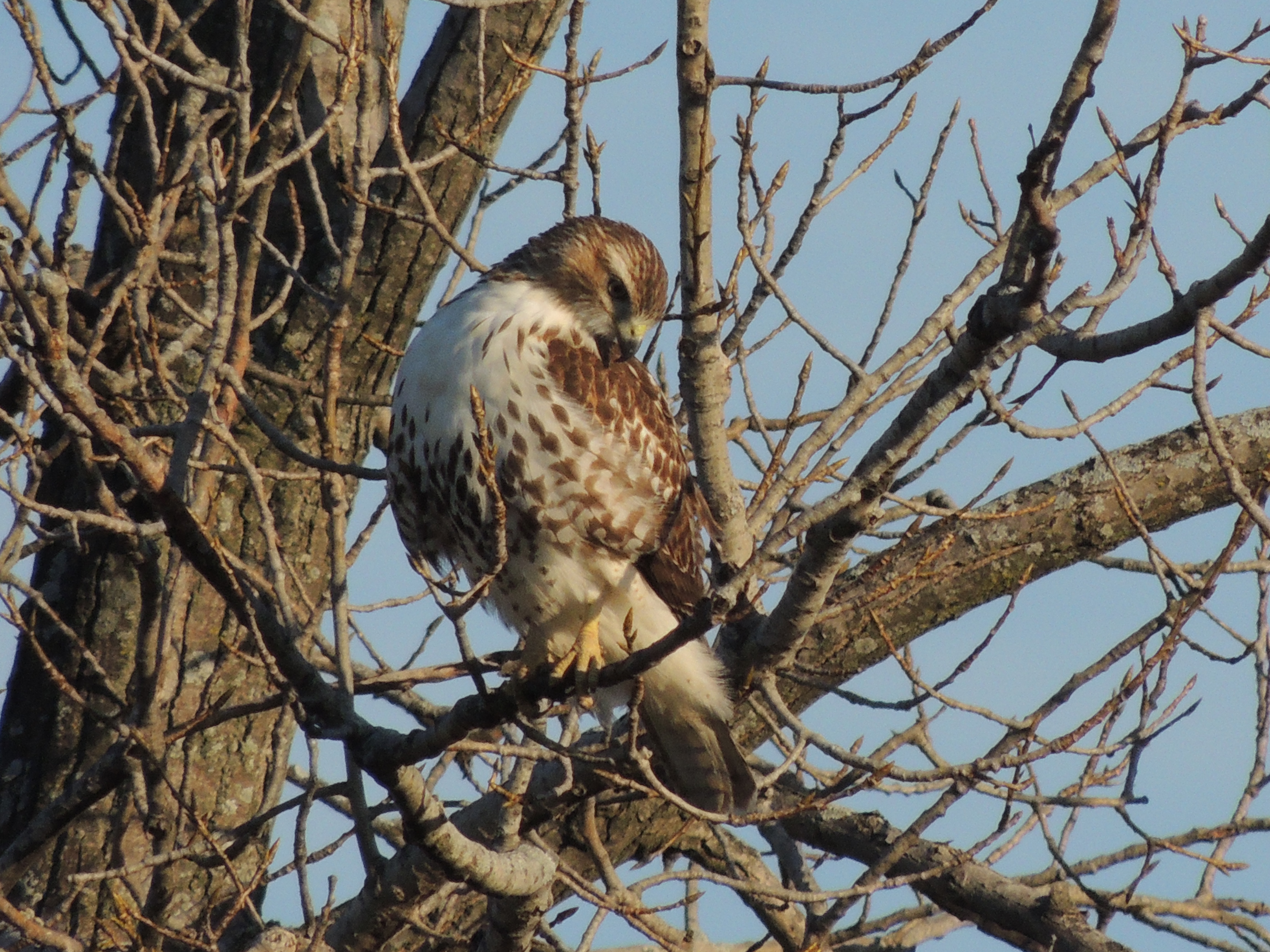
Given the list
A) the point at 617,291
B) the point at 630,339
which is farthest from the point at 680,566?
the point at 617,291

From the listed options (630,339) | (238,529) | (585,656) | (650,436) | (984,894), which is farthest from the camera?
(238,529)

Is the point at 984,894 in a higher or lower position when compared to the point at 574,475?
lower

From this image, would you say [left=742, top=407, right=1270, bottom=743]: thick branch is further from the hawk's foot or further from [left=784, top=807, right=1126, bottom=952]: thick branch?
the hawk's foot

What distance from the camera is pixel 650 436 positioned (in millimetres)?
4008

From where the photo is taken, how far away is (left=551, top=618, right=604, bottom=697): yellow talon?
3492 mm

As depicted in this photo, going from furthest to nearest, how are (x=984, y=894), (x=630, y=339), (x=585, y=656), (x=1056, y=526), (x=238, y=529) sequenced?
(x=238, y=529), (x=1056, y=526), (x=984, y=894), (x=630, y=339), (x=585, y=656)

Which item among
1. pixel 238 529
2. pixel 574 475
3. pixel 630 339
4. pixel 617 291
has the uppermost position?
pixel 617 291

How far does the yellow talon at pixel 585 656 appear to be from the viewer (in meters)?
3.49

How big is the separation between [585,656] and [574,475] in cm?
46

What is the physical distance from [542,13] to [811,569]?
2673mm

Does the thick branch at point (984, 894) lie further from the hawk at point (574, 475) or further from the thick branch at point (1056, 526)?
the hawk at point (574, 475)

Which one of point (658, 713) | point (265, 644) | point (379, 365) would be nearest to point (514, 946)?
point (658, 713)

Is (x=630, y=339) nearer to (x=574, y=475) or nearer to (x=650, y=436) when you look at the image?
(x=650, y=436)

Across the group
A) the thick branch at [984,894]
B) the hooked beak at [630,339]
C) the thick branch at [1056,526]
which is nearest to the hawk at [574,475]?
the hooked beak at [630,339]
